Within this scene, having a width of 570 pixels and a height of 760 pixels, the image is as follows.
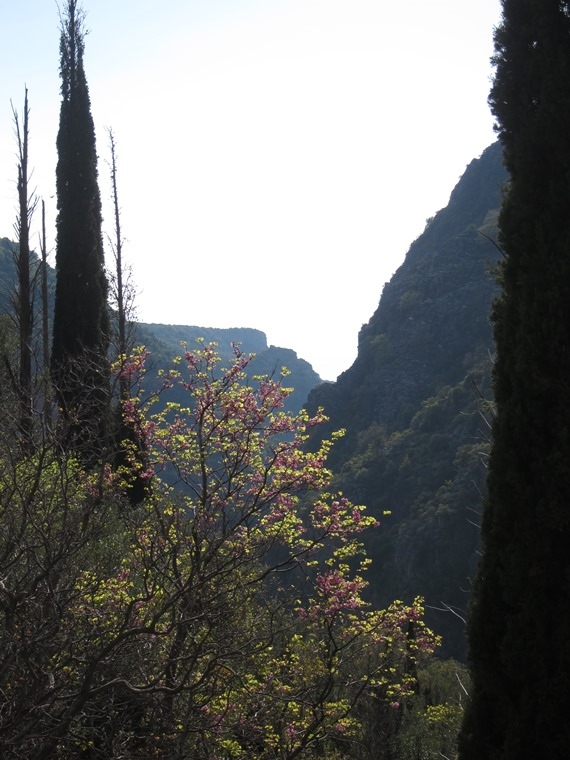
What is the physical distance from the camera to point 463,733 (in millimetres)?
5246

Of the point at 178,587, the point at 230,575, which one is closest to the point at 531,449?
the point at 178,587

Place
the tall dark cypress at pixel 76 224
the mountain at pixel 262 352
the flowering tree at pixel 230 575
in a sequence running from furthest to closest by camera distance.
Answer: the mountain at pixel 262 352, the tall dark cypress at pixel 76 224, the flowering tree at pixel 230 575

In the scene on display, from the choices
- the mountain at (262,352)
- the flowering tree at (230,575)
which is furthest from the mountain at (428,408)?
the mountain at (262,352)

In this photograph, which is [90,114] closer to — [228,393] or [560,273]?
[228,393]

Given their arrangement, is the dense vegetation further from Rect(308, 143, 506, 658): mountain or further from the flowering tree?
Rect(308, 143, 506, 658): mountain

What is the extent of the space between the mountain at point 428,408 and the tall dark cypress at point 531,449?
122 feet

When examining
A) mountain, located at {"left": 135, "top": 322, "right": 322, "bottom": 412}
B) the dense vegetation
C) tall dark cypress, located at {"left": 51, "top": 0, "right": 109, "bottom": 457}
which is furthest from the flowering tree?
mountain, located at {"left": 135, "top": 322, "right": 322, "bottom": 412}

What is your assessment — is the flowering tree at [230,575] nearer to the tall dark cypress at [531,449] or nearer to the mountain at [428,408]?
the tall dark cypress at [531,449]

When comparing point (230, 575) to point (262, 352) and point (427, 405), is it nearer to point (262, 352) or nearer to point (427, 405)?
point (427, 405)

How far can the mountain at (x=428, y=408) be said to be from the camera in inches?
1921

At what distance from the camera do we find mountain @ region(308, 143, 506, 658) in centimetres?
4878

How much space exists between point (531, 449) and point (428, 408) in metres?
55.8

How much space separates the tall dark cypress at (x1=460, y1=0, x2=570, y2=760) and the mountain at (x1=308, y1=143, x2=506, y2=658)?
37.3 meters

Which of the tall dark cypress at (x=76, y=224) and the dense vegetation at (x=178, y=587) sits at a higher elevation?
the tall dark cypress at (x=76, y=224)
